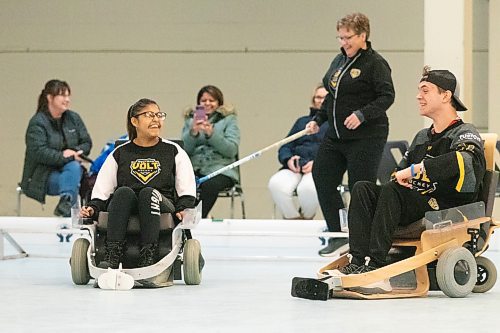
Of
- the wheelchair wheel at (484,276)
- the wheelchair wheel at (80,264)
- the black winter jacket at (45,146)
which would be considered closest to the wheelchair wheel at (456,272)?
the wheelchair wheel at (484,276)

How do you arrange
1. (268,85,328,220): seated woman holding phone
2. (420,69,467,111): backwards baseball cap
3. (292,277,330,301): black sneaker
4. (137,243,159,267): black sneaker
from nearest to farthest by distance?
(292,277,330,301): black sneaker, (420,69,467,111): backwards baseball cap, (137,243,159,267): black sneaker, (268,85,328,220): seated woman holding phone

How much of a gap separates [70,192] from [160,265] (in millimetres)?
2688

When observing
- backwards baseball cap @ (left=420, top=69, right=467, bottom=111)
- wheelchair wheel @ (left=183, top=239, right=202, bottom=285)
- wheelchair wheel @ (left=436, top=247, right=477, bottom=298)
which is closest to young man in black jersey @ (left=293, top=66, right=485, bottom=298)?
backwards baseball cap @ (left=420, top=69, right=467, bottom=111)

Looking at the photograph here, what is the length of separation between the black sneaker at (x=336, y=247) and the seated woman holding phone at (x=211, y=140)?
1.48 meters

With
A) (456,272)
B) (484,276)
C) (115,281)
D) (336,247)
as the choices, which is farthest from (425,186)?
(336,247)

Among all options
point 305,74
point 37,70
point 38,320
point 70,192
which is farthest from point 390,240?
point 37,70

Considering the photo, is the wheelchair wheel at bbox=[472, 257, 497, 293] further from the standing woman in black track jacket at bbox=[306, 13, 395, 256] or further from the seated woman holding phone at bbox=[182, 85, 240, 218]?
the seated woman holding phone at bbox=[182, 85, 240, 218]

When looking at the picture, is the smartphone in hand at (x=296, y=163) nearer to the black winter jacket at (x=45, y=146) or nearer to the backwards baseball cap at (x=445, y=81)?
the black winter jacket at (x=45, y=146)

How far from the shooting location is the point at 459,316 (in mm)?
3104

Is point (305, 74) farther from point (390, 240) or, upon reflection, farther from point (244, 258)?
point (390, 240)

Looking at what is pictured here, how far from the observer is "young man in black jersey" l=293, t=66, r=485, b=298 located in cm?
359

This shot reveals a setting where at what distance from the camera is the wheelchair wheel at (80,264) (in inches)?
163

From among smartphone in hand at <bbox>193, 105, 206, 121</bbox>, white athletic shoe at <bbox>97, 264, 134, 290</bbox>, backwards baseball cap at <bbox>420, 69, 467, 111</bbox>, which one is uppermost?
backwards baseball cap at <bbox>420, 69, 467, 111</bbox>

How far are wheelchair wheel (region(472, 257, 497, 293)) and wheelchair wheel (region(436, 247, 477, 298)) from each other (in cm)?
16
